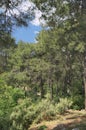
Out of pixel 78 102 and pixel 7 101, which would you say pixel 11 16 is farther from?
pixel 78 102

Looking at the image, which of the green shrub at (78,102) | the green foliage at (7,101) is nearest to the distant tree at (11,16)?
the green foliage at (7,101)

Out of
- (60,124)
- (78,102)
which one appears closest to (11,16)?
(60,124)

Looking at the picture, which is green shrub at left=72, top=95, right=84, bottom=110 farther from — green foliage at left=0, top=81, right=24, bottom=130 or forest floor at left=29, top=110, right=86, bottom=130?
forest floor at left=29, top=110, right=86, bottom=130

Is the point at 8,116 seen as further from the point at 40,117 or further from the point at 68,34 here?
the point at 68,34

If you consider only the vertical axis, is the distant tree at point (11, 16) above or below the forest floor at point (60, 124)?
above

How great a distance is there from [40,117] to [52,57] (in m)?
17.4

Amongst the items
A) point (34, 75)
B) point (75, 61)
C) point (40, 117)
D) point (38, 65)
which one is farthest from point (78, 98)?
point (40, 117)

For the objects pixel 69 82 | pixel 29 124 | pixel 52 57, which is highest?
pixel 52 57

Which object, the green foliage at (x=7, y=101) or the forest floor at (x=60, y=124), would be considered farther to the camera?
the green foliage at (x=7, y=101)

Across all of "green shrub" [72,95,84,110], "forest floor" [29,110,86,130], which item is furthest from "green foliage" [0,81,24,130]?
"green shrub" [72,95,84,110]

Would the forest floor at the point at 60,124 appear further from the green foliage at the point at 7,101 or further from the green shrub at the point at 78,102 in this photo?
the green shrub at the point at 78,102

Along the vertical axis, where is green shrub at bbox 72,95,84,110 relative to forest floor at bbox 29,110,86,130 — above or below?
above

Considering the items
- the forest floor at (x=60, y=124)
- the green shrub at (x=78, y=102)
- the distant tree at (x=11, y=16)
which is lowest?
the forest floor at (x=60, y=124)

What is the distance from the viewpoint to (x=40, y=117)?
14.8m
